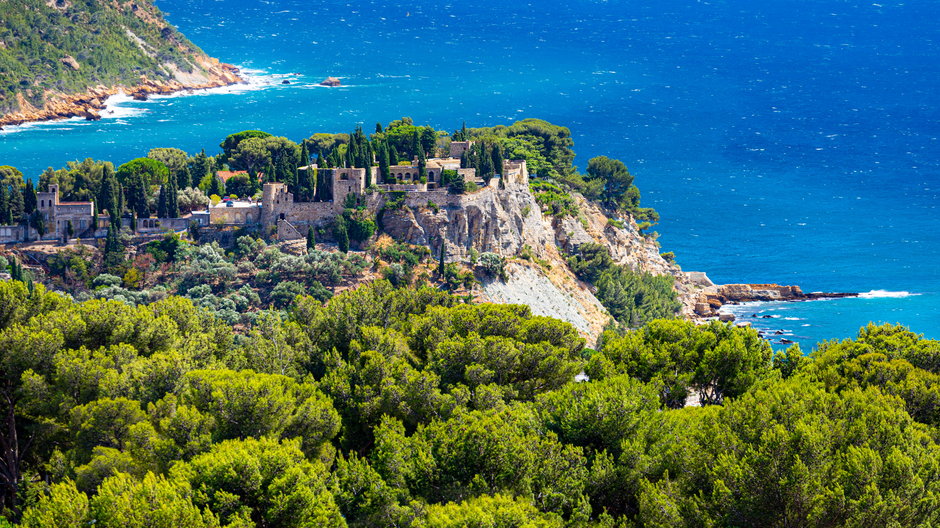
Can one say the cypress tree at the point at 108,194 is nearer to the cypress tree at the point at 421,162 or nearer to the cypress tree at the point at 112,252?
the cypress tree at the point at 112,252

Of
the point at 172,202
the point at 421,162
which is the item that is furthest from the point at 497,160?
the point at 172,202

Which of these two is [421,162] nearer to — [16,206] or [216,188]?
[216,188]

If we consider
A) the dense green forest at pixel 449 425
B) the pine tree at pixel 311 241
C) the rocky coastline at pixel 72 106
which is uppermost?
the rocky coastline at pixel 72 106

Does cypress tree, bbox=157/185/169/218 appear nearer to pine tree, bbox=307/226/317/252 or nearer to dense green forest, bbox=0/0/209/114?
pine tree, bbox=307/226/317/252

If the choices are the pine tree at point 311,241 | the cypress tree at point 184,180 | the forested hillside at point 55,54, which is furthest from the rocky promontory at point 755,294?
the forested hillside at point 55,54

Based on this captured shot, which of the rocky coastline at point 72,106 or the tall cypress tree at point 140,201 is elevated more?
the rocky coastline at point 72,106

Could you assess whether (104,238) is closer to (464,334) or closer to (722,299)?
(464,334)

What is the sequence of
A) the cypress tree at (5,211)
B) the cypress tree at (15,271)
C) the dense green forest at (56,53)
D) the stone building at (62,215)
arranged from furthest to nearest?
the dense green forest at (56,53)
the stone building at (62,215)
the cypress tree at (5,211)
the cypress tree at (15,271)
